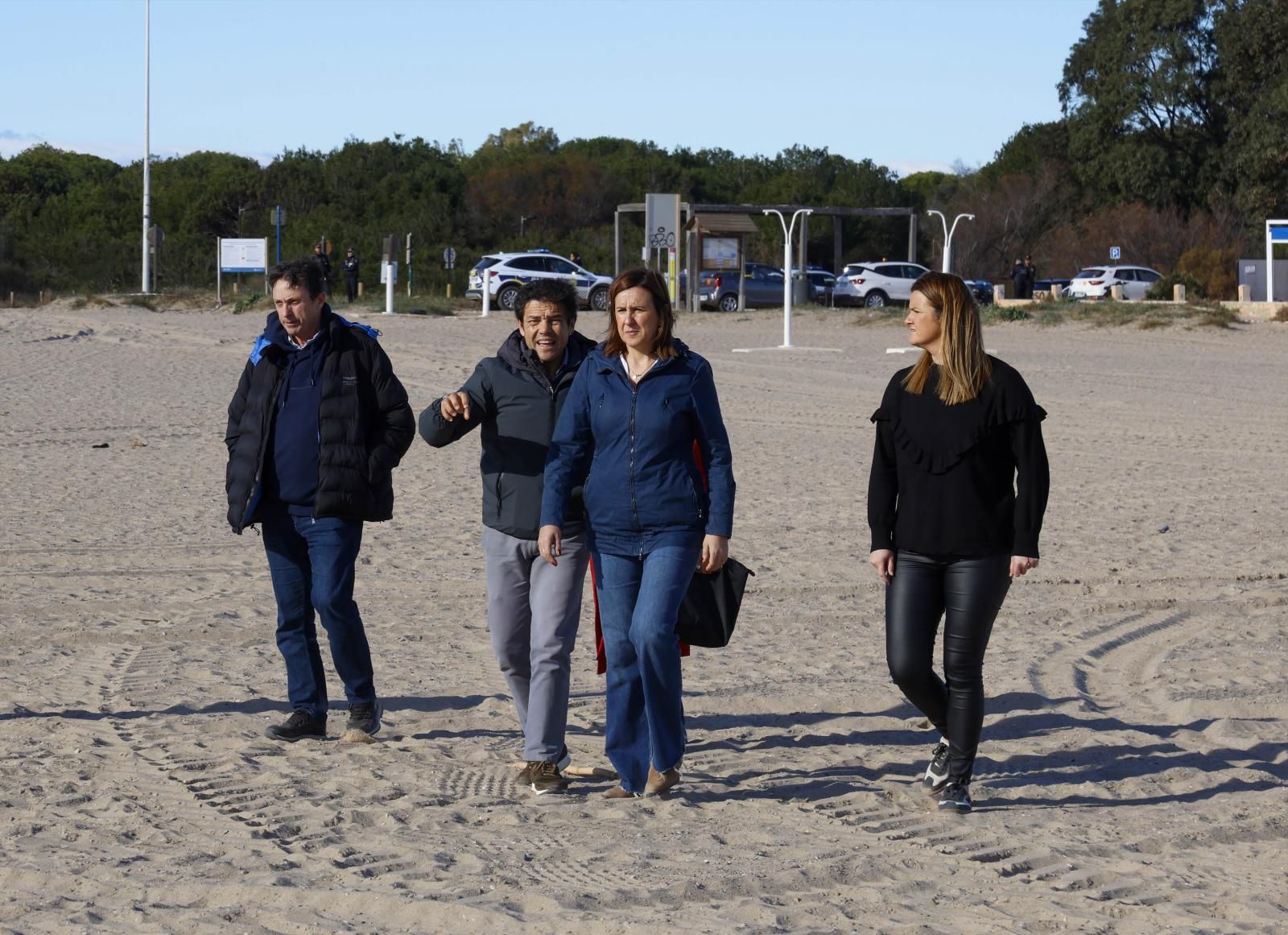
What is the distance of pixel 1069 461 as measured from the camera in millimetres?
14703

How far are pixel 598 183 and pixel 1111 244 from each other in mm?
24396

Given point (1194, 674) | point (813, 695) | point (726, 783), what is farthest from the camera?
point (1194, 674)

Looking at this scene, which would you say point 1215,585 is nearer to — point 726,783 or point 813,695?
point 813,695

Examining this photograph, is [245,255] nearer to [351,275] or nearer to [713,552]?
[351,275]

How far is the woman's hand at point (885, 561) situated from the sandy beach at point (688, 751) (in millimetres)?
744

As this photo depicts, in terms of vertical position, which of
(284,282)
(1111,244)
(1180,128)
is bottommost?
(284,282)

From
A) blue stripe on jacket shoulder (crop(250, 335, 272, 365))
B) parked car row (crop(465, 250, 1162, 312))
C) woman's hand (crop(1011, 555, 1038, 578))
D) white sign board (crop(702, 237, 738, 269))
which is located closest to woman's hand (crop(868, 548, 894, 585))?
woman's hand (crop(1011, 555, 1038, 578))

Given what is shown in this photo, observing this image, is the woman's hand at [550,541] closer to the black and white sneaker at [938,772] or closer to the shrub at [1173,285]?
the black and white sneaker at [938,772]

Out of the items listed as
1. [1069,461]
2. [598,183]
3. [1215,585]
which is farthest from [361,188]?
[1215,585]

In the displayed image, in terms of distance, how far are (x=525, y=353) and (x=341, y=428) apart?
75cm

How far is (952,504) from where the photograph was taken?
4.88m

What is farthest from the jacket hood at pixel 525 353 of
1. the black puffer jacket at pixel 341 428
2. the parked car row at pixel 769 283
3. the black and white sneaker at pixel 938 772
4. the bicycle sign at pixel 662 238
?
the parked car row at pixel 769 283

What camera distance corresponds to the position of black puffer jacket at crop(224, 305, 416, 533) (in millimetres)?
5570

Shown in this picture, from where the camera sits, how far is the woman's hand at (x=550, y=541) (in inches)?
198
